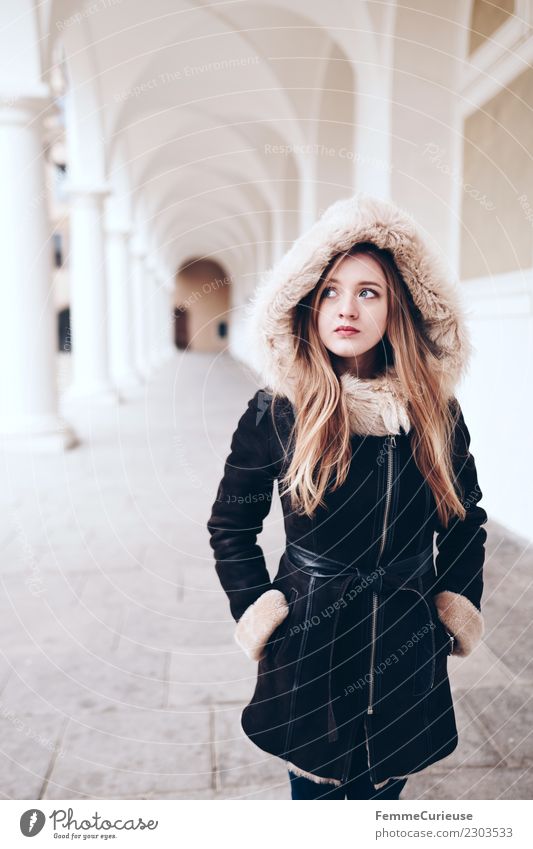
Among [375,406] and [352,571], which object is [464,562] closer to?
[352,571]

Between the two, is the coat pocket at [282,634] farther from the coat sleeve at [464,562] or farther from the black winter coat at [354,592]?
the coat sleeve at [464,562]

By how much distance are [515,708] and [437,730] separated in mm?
1064

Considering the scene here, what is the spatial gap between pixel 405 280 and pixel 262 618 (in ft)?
2.23

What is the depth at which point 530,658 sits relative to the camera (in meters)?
2.66

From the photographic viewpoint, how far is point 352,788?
153 cm

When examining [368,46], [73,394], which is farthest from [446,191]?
[73,394]

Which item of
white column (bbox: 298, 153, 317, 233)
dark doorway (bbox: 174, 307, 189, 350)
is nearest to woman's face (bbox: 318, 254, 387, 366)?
white column (bbox: 298, 153, 317, 233)

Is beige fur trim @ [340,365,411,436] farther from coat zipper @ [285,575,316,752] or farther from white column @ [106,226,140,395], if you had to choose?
white column @ [106,226,140,395]

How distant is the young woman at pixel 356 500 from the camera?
1299 millimetres

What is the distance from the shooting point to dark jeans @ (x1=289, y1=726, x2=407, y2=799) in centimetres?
Answer: 147

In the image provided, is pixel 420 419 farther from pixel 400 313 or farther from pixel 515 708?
pixel 515 708

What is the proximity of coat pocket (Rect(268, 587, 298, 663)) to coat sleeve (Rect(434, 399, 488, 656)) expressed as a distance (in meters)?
0.29

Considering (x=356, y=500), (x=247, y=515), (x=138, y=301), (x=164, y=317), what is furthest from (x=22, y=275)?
(x=164, y=317)

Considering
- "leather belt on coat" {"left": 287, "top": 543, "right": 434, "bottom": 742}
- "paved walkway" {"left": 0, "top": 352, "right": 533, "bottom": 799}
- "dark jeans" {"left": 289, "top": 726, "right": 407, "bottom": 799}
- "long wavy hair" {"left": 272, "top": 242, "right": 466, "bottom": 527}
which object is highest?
"long wavy hair" {"left": 272, "top": 242, "right": 466, "bottom": 527}
